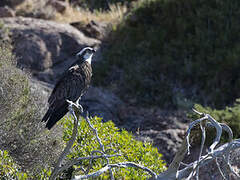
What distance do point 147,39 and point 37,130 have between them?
638 cm

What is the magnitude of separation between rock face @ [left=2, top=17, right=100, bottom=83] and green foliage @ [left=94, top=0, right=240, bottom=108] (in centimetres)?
95

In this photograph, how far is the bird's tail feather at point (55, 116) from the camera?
509 cm

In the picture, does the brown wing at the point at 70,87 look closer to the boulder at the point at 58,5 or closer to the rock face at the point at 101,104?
the rock face at the point at 101,104

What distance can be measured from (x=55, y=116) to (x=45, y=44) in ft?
19.2

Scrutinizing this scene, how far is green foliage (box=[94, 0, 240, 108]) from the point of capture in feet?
32.1

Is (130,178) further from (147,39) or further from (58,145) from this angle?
(147,39)

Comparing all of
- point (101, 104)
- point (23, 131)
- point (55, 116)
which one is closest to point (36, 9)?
point (101, 104)

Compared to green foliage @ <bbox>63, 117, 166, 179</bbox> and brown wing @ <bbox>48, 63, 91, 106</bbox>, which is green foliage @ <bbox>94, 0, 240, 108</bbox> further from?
green foliage @ <bbox>63, 117, 166, 179</bbox>

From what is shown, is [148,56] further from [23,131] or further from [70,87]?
[23,131]

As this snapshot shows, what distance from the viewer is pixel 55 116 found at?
16.9ft

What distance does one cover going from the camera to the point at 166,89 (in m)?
9.95

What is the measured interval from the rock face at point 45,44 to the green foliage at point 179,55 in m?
0.95

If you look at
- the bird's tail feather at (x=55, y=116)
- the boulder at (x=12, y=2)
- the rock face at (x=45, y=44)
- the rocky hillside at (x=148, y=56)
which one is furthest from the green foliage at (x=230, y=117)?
the boulder at (x=12, y=2)

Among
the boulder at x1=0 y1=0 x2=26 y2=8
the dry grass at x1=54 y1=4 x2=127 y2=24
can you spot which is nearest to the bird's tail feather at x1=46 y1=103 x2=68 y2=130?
the dry grass at x1=54 y1=4 x2=127 y2=24
